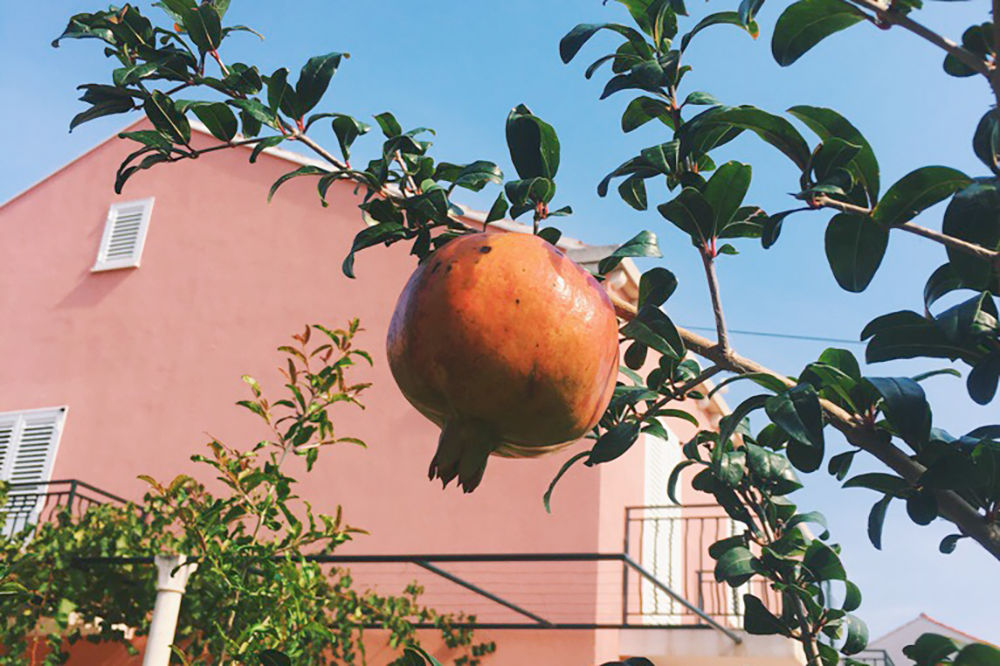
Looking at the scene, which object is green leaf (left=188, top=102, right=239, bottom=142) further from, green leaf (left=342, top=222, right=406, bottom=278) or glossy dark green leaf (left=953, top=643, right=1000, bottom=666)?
glossy dark green leaf (left=953, top=643, right=1000, bottom=666)

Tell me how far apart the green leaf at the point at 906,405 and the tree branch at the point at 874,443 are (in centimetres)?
3

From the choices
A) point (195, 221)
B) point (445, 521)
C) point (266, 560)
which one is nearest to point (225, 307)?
point (195, 221)

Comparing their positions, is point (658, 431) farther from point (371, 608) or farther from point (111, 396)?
point (111, 396)

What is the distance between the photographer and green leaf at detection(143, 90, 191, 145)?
1.35 meters

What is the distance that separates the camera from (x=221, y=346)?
35.7 ft

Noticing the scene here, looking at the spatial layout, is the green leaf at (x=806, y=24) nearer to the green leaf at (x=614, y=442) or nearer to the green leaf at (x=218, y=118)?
the green leaf at (x=614, y=442)

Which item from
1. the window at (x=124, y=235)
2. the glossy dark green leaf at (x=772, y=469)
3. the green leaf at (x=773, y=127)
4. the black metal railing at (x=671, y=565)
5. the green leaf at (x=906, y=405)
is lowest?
the green leaf at (x=906, y=405)

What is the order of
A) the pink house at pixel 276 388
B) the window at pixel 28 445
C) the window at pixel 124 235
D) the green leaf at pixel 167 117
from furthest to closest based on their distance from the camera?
the window at pixel 124 235 → the window at pixel 28 445 → the pink house at pixel 276 388 → the green leaf at pixel 167 117

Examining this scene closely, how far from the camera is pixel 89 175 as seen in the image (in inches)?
498

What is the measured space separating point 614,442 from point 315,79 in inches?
Result: 24.4

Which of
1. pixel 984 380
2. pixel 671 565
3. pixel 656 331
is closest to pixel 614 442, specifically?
pixel 656 331

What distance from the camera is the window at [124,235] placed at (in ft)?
38.6

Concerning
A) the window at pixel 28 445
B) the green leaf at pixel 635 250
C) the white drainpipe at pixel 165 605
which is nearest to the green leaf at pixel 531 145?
the green leaf at pixel 635 250

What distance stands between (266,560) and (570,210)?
2357 mm
